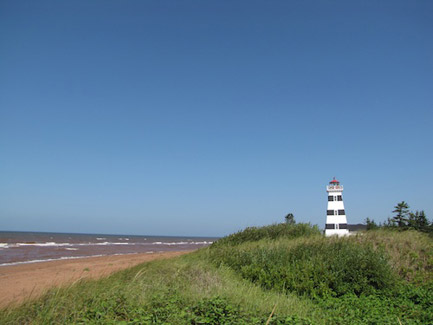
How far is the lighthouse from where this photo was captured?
27453 millimetres

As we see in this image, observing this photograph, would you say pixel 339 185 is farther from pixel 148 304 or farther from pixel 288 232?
pixel 148 304

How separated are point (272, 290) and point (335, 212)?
20889 millimetres

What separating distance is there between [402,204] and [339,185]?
825 cm

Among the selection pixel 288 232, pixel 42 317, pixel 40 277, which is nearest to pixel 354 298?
pixel 42 317

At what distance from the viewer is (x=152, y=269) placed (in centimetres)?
942

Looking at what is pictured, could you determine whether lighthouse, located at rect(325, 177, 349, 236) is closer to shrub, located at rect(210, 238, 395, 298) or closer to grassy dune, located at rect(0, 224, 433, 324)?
grassy dune, located at rect(0, 224, 433, 324)

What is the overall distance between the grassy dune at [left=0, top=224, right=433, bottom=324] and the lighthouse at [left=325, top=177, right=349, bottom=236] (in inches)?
523

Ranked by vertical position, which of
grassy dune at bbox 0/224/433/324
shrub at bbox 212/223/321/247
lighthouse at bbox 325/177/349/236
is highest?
lighthouse at bbox 325/177/349/236

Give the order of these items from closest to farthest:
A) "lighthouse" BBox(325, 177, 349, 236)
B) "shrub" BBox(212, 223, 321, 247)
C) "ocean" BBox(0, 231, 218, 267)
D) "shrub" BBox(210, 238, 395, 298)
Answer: "shrub" BBox(210, 238, 395, 298) < "shrub" BBox(212, 223, 321, 247) < "ocean" BBox(0, 231, 218, 267) < "lighthouse" BBox(325, 177, 349, 236)

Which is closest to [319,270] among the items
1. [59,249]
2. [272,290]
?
[272,290]

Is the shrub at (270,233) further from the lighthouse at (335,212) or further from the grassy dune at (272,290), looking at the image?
the lighthouse at (335,212)

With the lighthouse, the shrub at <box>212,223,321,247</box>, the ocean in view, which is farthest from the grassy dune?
the ocean

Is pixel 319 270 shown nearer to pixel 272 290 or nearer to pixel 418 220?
pixel 272 290

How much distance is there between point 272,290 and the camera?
888 centimetres
